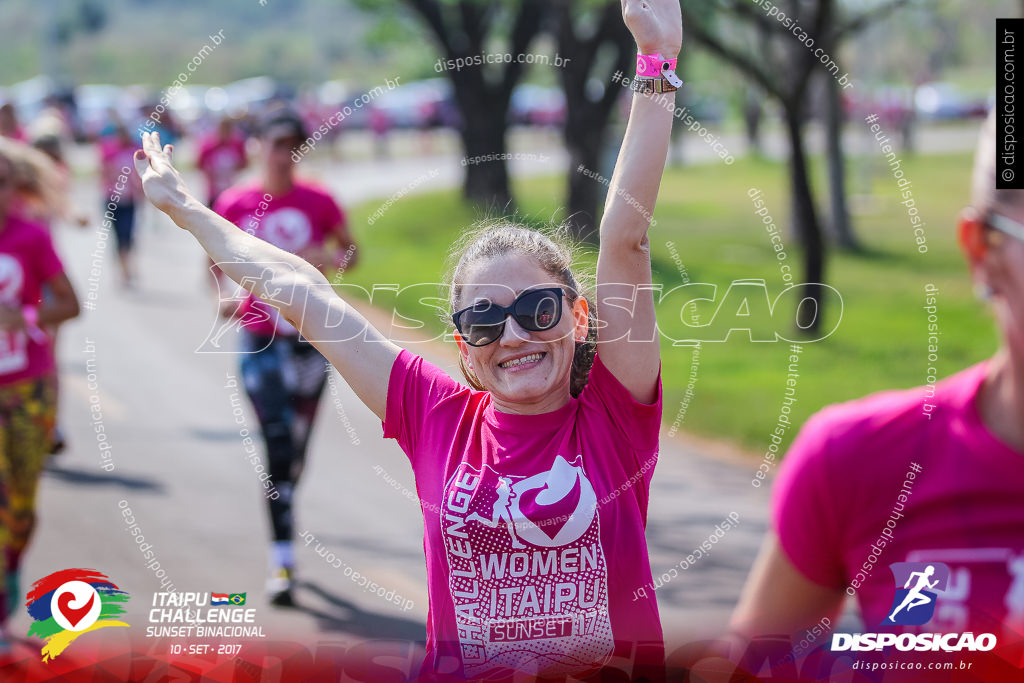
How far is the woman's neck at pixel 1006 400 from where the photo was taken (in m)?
1.73

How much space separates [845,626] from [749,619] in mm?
435

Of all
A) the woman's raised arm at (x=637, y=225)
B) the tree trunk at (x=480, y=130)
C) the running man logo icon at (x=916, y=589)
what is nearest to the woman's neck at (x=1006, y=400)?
the running man logo icon at (x=916, y=589)

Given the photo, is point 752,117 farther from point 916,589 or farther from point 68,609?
point 916,589

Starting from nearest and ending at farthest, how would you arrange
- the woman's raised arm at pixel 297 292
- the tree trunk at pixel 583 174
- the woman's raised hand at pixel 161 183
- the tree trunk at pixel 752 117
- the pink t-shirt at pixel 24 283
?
the woman's raised arm at pixel 297 292
the woman's raised hand at pixel 161 183
the pink t-shirt at pixel 24 283
the tree trunk at pixel 583 174
the tree trunk at pixel 752 117

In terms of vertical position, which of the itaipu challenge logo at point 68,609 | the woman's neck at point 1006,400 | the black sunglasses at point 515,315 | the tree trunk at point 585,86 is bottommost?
the itaipu challenge logo at point 68,609

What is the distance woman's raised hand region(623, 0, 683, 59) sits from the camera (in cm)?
246

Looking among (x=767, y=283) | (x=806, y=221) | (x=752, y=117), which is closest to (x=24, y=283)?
(x=806, y=221)

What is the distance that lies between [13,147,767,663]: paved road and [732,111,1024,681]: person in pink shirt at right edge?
2.61 m

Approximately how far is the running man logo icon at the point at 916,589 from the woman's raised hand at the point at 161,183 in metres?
1.78

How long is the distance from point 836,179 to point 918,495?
17.6 metres

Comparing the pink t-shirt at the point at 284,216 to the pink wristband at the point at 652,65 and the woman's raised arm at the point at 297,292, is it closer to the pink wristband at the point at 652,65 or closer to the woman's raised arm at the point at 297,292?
the woman's raised arm at the point at 297,292

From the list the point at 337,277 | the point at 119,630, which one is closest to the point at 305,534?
the point at 337,277

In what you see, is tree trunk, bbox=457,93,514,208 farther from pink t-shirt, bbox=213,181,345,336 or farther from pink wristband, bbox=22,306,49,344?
pink wristband, bbox=22,306,49,344

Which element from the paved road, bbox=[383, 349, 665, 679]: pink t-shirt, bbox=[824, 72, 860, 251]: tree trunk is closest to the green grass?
bbox=[824, 72, 860, 251]: tree trunk
